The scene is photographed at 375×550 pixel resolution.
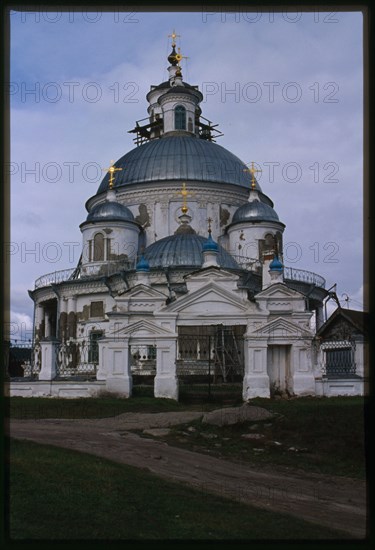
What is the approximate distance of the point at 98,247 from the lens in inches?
1485

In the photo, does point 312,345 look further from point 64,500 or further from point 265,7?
point 265,7

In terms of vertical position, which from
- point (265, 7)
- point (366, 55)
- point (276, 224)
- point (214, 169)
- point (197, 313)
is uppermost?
point (214, 169)

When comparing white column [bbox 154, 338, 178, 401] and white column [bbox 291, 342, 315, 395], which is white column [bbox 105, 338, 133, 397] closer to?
white column [bbox 154, 338, 178, 401]

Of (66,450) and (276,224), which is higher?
(276,224)

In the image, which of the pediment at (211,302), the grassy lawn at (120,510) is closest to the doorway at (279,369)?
the pediment at (211,302)

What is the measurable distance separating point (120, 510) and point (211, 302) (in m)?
15.1

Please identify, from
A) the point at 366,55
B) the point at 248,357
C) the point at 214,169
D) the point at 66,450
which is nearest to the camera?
the point at 366,55

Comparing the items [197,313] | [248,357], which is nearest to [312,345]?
[248,357]

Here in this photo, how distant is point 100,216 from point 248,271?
32.0 feet

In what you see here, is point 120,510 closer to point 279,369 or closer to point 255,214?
point 279,369

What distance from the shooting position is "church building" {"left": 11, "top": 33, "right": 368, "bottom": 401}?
69.7 feet

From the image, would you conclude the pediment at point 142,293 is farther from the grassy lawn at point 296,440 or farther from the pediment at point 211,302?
the grassy lawn at point 296,440

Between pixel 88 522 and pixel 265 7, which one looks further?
pixel 88 522

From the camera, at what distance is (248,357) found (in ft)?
69.1
